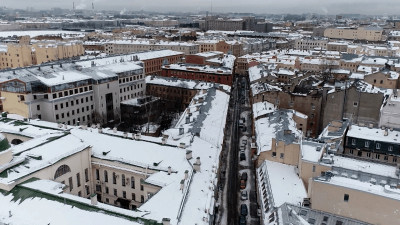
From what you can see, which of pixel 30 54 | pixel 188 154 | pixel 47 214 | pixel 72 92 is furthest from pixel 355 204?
pixel 30 54

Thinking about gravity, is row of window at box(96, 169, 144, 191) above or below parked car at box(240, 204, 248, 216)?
above

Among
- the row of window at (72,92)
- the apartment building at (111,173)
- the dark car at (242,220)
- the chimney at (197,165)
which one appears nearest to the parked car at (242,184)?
the apartment building at (111,173)

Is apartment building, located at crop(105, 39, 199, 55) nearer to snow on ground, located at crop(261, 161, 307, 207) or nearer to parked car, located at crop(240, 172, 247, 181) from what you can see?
parked car, located at crop(240, 172, 247, 181)

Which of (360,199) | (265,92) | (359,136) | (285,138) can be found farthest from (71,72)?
(360,199)

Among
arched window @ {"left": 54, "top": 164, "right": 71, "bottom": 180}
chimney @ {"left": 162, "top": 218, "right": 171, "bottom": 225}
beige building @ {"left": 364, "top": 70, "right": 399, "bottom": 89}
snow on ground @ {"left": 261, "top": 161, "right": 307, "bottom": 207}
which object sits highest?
beige building @ {"left": 364, "top": 70, "right": 399, "bottom": 89}

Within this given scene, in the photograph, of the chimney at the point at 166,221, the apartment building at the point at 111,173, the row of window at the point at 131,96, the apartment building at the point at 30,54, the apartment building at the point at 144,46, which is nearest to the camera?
the chimney at the point at 166,221

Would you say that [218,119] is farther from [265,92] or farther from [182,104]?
[182,104]

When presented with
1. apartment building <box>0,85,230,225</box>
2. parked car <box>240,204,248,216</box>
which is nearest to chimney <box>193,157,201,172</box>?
apartment building <box>0,85,230,225</box>

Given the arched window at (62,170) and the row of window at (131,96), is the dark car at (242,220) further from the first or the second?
the row of window at (131,96)
